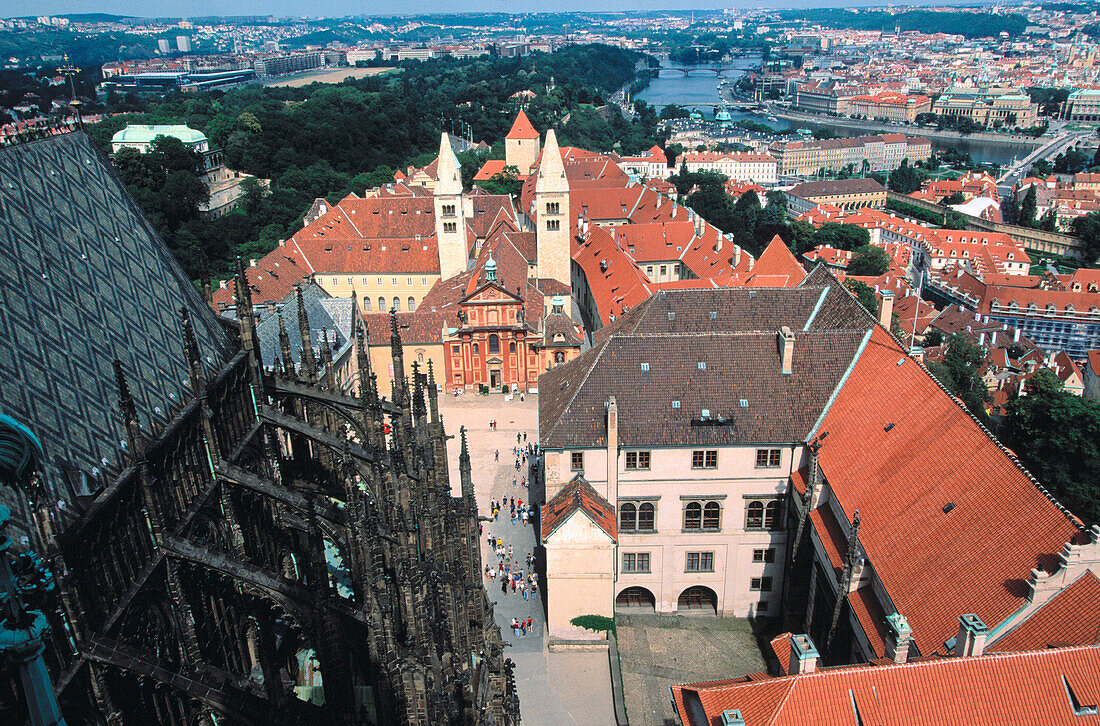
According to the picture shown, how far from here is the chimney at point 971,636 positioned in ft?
63.1

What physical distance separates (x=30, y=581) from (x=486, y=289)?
54957 mm

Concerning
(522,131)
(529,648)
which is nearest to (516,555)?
(529,648)

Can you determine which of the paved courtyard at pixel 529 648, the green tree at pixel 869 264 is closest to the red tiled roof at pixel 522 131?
the green tree at pixel 869 264

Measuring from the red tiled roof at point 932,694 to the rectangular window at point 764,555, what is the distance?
1476 cm

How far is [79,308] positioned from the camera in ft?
60.4

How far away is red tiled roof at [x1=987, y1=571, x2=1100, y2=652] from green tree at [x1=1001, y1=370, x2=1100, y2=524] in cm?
2447

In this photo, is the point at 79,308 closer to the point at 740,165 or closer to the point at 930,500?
the point at 930,500

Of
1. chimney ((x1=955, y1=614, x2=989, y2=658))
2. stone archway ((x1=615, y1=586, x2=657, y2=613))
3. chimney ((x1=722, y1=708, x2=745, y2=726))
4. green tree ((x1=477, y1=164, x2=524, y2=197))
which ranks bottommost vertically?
stone archway ((x1=615, y1=586, x2=657, y2=613))

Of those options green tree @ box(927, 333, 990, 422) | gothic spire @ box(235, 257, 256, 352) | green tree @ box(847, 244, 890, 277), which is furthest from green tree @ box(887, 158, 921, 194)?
gothic spire @ box(235, 257, 256, 352)

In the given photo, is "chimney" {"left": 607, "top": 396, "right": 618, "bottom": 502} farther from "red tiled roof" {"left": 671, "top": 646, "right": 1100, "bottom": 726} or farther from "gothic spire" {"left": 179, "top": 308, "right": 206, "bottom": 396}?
"gothic spire" {"left": 179, "top": 308, "right": 206, "bottom": 396}

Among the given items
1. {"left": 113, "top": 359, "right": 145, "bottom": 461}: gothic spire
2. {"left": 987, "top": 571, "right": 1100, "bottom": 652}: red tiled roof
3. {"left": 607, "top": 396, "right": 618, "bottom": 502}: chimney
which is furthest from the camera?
{"left": 607, "top": 396, "right": 618, "bottom": 502}: chimney

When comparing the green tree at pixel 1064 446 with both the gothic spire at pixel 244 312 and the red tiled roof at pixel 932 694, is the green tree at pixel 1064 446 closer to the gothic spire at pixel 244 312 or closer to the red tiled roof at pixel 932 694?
the red tiled roof at pixel 932 694

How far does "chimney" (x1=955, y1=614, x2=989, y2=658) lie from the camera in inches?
757

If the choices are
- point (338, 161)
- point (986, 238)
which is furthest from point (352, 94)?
point (986, 238)
